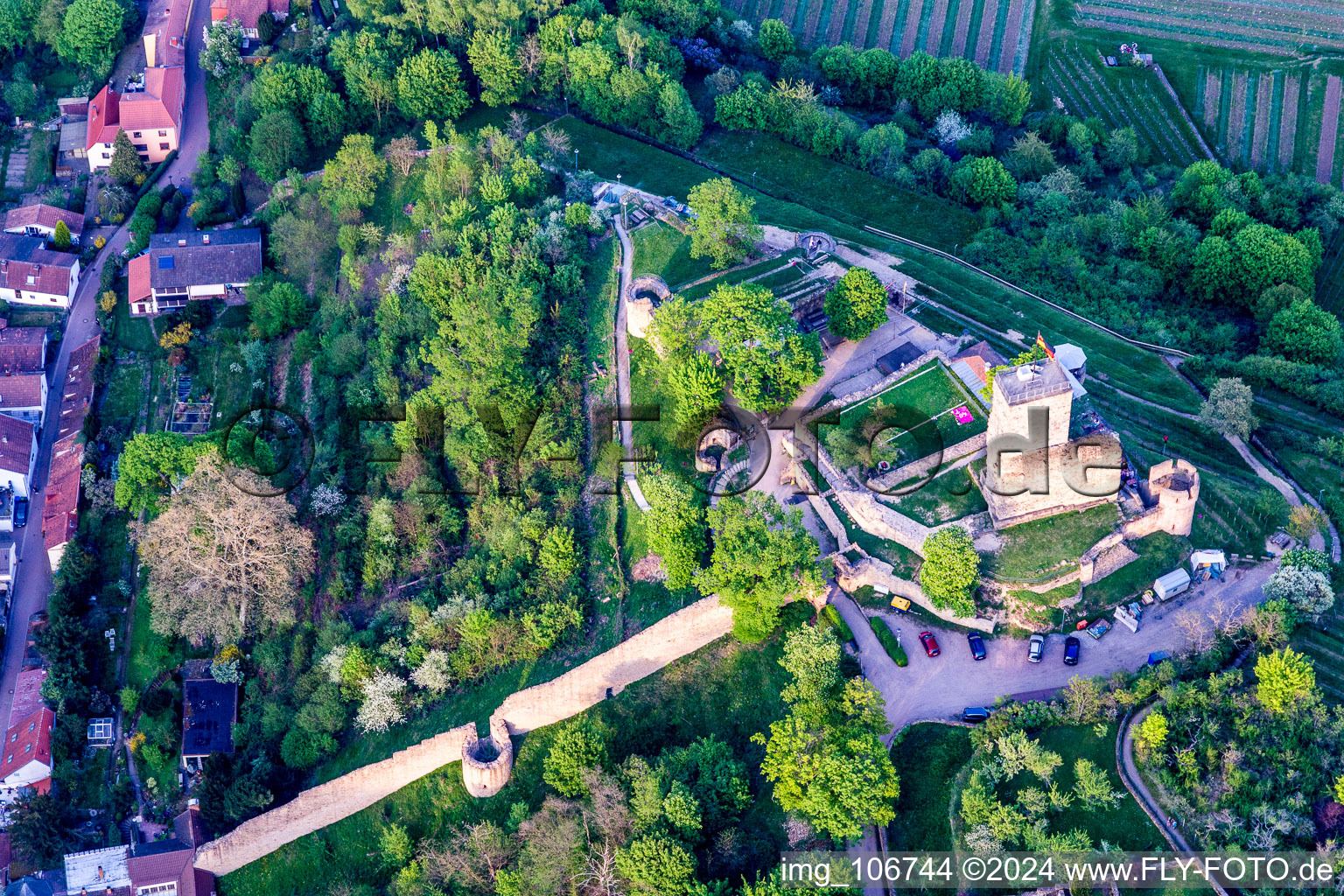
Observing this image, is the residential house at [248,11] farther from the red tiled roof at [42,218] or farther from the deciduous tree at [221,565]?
the deciduous tree at [221,565]

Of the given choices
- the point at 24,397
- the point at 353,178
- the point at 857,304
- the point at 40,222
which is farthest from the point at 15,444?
the point at 857,304

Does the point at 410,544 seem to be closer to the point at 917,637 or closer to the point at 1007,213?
the point at 917,637

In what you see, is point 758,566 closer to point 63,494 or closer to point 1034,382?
point 1034,382

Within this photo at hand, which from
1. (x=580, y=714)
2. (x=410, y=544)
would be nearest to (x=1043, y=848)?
(x=580, y=714)

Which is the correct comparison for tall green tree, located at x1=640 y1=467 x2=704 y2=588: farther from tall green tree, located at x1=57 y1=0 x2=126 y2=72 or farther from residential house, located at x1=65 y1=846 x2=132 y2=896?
tall green tree, located at x1=57 y1=0 x2=126 y2=72

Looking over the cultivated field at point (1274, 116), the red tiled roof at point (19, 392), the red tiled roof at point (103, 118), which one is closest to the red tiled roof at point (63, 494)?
the red tiled roof at point (19, 392)

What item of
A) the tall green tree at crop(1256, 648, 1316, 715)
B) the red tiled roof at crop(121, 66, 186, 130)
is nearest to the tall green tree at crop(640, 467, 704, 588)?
the tall green tree at crop(1256, 648, 1316, 715)
